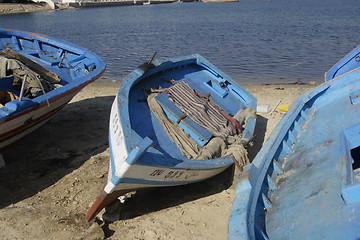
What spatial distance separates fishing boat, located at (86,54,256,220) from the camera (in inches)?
158

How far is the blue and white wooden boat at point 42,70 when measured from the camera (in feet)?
16.8

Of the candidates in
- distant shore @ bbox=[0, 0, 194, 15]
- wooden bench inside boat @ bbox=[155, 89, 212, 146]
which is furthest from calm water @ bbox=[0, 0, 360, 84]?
distant shore @ bbox=[0, 0, 194, 15]

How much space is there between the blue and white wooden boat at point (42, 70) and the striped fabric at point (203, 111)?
70.0 inches

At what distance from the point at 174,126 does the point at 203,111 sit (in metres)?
0.73

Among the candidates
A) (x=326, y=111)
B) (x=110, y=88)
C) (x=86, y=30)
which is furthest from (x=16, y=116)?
(x=86, y=30)

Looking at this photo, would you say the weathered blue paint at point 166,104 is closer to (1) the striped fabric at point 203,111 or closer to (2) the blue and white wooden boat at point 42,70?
(1) the striped fabric at point 203,111

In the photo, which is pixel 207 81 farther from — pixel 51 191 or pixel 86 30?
pixel 86 30

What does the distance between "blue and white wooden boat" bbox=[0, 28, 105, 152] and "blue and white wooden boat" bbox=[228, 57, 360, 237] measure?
340 cm

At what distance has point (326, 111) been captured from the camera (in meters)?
5.93

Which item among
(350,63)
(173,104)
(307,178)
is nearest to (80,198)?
(173,104)

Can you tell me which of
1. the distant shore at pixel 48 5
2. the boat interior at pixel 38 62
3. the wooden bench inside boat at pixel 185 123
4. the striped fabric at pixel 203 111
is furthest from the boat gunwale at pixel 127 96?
the distant shore at pixel 48 5

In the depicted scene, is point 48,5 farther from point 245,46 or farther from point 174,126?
point 174,126

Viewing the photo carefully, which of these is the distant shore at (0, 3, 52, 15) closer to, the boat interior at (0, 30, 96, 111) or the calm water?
the calm water

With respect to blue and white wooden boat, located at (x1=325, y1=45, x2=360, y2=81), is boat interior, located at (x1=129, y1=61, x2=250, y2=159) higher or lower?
lower
